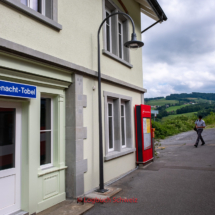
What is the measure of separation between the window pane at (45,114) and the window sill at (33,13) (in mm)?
1624

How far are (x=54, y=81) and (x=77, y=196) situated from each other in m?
2.67

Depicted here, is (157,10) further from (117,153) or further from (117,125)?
(117,153)

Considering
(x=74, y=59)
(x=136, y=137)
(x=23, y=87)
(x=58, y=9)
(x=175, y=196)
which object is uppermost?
(x=58, y=9)

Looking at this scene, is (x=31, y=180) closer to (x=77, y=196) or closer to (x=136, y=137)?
(x=77, y=196)

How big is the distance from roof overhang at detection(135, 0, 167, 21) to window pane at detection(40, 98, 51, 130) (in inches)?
247

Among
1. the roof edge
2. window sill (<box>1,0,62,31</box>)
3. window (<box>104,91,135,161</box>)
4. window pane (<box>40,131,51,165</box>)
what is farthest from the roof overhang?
window pane (<box>40,131,51,165</box>)

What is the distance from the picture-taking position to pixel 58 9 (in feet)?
16.8

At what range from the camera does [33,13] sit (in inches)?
171

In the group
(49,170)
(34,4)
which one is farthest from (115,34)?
(49,170)

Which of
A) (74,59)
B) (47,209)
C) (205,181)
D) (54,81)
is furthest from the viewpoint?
→ (205,181)

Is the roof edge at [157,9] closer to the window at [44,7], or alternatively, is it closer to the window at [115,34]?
the window at [115,34]

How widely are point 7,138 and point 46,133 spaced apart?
977 millimetres

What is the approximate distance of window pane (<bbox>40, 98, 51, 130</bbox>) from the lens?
496 centimetres

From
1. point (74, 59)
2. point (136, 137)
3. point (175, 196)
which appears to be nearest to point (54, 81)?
point (74, 59)
